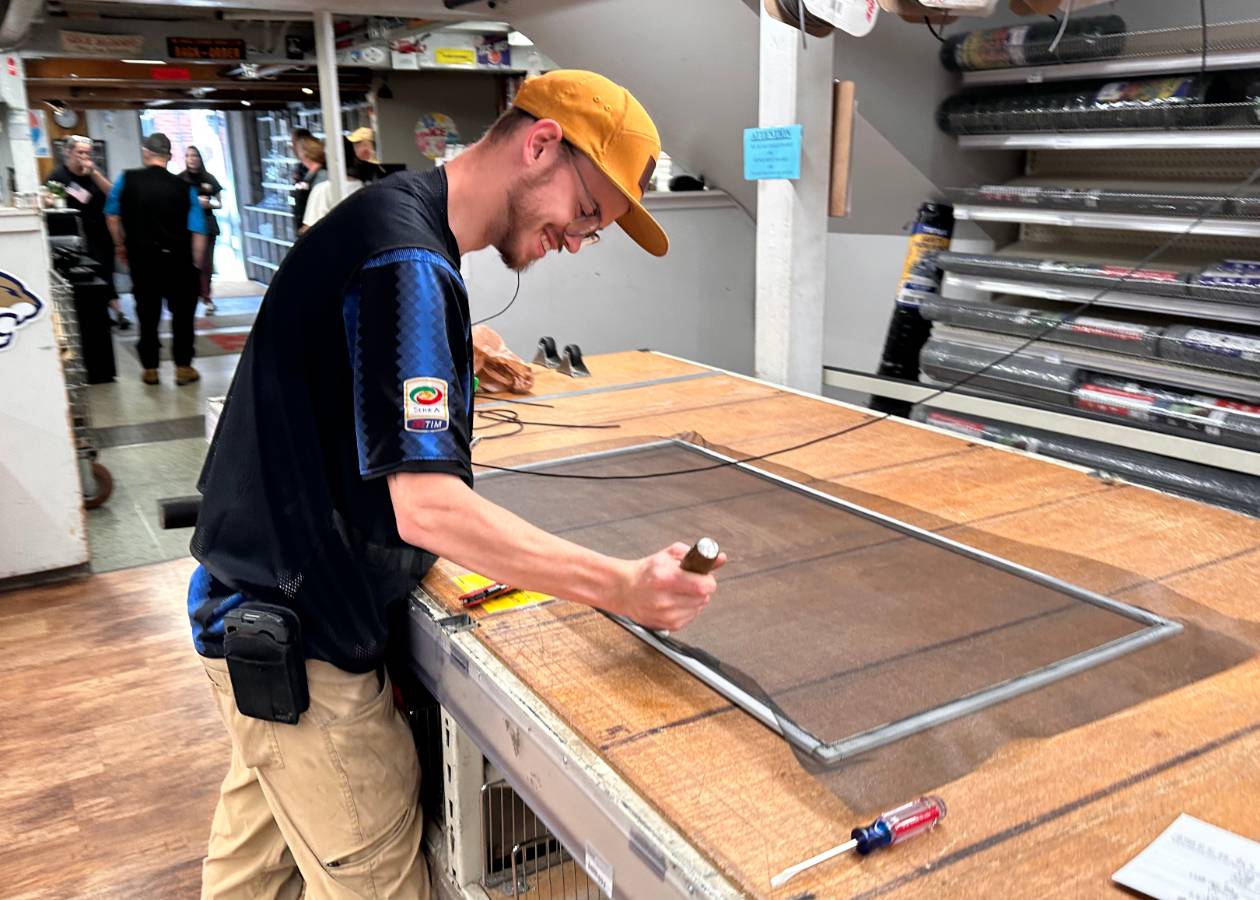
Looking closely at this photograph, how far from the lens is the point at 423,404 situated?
3.72ft

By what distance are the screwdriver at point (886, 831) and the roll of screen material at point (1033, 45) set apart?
231 cm

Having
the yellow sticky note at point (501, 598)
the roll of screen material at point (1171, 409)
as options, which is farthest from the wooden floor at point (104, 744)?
the roll of screen material at point (1171, 409)

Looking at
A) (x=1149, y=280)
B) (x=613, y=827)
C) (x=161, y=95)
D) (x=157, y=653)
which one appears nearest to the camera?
(x=613, y=827)

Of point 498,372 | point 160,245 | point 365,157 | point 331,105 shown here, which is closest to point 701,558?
point 498,372

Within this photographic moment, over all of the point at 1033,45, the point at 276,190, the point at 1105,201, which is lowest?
the point at 1105,201

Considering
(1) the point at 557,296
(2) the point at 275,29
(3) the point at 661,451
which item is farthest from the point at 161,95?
(3) the point at 661,451

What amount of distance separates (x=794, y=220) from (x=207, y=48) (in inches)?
282

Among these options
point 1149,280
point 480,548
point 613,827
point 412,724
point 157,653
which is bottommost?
point 157,653

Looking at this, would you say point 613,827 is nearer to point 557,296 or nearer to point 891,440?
point 891,440

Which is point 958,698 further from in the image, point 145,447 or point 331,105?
point 331,105

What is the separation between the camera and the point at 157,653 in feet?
9.89

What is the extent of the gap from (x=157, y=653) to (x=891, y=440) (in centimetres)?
222

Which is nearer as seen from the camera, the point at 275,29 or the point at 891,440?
the point at 891,440

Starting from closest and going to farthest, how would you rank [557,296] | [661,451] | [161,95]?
[661,451], [557,296], [161,95]
